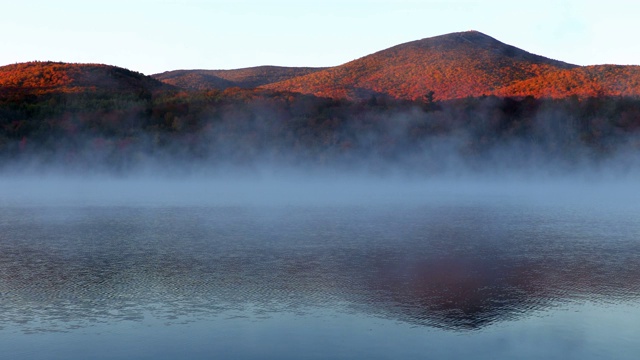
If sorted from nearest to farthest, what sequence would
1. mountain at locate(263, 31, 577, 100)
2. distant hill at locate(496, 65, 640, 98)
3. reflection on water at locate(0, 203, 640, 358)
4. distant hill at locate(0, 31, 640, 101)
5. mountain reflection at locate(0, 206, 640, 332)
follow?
reflection on water at locate(0, 203, 640, 358) < mountain reflection at locate(0, 206, 640, 332) < distant hill at locate(496, 65, 640, 98) < distant hill at locate(0, 31, 640, 101) < mountain at locate(263, 31, 577, 100)

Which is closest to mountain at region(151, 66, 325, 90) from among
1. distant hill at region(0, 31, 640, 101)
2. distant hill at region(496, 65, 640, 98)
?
distant hill at region(0, 31, 640, 101)

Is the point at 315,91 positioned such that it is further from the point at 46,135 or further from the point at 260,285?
the point at 260,285

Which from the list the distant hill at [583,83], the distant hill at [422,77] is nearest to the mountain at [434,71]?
the distant hill at [422,77]

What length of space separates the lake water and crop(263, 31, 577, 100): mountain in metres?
109

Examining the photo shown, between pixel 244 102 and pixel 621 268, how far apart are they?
359 feet

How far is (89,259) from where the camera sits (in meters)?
31.3

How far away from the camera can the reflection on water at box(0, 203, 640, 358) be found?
877 inches

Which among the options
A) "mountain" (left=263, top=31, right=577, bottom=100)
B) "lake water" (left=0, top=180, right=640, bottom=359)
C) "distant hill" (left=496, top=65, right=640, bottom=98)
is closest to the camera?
"lake water" (left=0, top=180, right=640, bottom=359)

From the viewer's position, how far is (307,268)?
2903 centimetres

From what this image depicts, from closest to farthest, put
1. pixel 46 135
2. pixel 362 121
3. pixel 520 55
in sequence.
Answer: pixel 46 135 < pixel 362 121 < pixel 520 55

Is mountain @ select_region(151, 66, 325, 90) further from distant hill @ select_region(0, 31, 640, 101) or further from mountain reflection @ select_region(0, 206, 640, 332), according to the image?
mountain reflection @ select_region(0, 206, 640, 332)

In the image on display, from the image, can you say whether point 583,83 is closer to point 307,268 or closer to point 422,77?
point 422,77

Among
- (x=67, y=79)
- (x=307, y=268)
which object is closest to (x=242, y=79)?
(x=67, y=79)

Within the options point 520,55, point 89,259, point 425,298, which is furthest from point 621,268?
point 520,55
